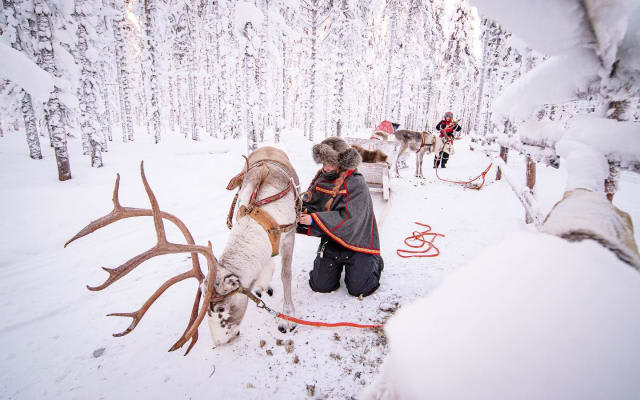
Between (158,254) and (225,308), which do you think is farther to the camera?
(225,308)

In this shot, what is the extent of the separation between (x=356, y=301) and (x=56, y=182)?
415 inches

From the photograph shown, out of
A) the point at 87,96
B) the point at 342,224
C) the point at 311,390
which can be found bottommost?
the point at 311,390

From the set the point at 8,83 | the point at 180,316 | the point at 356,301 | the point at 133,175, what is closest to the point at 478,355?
the point at 356,301

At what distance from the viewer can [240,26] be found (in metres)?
10.0

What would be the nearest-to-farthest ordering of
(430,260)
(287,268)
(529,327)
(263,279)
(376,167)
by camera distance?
(529,327) < (263,279) < (287,268) < (430,260) < (376,167)

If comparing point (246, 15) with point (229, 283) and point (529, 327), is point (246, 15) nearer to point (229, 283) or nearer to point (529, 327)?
point (229, 283)

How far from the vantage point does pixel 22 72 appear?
192 inches

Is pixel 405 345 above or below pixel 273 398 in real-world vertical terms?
above

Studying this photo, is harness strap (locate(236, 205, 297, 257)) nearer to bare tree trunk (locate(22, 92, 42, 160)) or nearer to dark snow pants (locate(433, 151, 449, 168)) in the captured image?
dark snow pants (locate(433, 151, 449, 168))

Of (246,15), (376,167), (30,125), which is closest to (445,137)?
(376,167)

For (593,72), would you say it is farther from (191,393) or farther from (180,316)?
(180,316)

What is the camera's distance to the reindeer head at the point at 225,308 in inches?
81.0

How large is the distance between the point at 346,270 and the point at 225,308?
1781 mm

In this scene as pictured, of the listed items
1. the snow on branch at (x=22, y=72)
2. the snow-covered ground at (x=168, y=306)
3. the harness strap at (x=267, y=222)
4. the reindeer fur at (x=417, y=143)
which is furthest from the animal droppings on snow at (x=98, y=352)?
the reindeer fur at (x=417, y=143)
